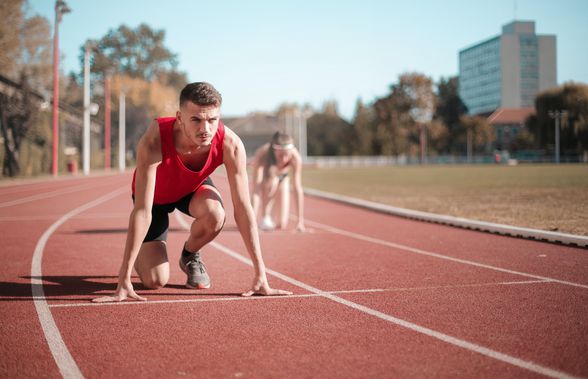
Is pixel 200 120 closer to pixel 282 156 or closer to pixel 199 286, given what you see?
pixel 199 286

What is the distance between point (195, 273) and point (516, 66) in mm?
144651

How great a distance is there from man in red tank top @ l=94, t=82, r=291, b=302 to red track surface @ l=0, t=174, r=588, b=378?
25 centimetres

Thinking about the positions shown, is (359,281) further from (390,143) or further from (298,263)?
(390,143)

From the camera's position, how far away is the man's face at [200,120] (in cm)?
484

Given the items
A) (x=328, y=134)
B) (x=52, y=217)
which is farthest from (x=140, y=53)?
(x=52, y=217)

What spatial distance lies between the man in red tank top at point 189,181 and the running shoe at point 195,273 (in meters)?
0.01

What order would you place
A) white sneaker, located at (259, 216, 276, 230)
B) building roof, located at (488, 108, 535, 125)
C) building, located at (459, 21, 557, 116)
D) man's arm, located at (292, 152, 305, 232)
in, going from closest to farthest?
man's arm, located at (292, 152, 305, 232), white sneaker, located at (259, 216, 276, 230), building roof, located at (488, 108, 535, 125), building, located at (459, 21, 557, 116)

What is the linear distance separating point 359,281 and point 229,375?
3.16 meters

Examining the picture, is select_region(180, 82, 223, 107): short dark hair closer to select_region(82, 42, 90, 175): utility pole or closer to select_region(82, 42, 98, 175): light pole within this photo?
select_region(82, 42, 98, 175): light pole

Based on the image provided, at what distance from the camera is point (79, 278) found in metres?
6.80

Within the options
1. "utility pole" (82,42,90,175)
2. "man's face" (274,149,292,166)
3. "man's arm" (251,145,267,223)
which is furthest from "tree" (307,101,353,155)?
"man's face" (274,149,292,166)

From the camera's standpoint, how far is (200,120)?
4.86m

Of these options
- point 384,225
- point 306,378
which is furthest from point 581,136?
point 306,378

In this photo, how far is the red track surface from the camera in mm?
3705
